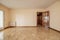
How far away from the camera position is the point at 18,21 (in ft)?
37.4

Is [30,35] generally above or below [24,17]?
below

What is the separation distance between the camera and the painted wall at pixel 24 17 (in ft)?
37.3

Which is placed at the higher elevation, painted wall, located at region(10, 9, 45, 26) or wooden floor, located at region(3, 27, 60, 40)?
painted wall, located at region(10, 9, 45, 26)

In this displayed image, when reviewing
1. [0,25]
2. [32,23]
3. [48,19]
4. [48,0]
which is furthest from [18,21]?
[48,0]

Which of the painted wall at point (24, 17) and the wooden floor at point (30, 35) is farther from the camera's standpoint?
the painted wall at point (24, 17)

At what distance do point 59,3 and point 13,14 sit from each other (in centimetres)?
589

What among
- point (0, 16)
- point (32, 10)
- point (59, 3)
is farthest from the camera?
point (32, 10)

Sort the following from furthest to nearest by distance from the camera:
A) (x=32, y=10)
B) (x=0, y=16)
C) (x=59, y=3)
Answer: (x=32, y=10) → (x=0, y=16) → (x=59, y=3)

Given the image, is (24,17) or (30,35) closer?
(30,35)


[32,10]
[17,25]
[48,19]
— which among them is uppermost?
[32,10]

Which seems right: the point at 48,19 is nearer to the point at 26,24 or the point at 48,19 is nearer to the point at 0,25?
the point at 26,24

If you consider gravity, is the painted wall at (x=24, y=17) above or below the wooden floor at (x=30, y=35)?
above

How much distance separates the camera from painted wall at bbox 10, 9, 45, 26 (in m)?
11.4

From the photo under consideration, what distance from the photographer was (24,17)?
11.4 metres
